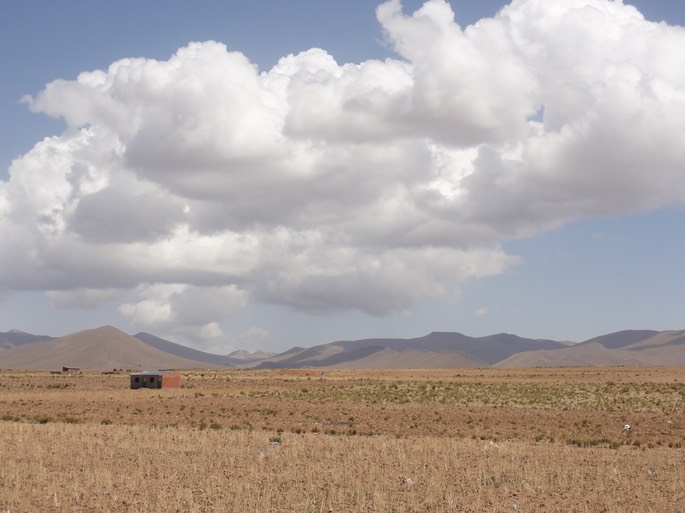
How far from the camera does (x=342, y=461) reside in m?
26.6

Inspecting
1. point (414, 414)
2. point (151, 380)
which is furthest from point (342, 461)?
point (151, 380)

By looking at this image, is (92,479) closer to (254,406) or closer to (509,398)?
(254,406)

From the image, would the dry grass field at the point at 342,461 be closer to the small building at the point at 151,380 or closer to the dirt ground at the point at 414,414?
the dirt ground at the point at 414,414

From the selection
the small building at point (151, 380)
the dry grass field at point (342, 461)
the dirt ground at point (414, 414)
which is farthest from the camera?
the small building at point (151, 380)

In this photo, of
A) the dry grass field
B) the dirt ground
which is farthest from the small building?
the dry grass field

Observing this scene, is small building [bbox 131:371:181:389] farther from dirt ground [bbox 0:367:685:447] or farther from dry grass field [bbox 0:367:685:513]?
dry grass field [bbox 0:367:685:513]

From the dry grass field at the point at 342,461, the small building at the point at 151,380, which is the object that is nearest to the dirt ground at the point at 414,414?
the dry grass field at the point at 342,461

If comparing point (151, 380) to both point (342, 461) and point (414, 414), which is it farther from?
point (342, 461)

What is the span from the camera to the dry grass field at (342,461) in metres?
20.2

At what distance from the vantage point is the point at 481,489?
21.6 m

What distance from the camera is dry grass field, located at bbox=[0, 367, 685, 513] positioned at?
2019 centimetres

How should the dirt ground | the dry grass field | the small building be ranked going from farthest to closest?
the small building < the dirt ground < the dry grass field

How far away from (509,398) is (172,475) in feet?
160

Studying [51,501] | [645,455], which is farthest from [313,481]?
[645,455]
